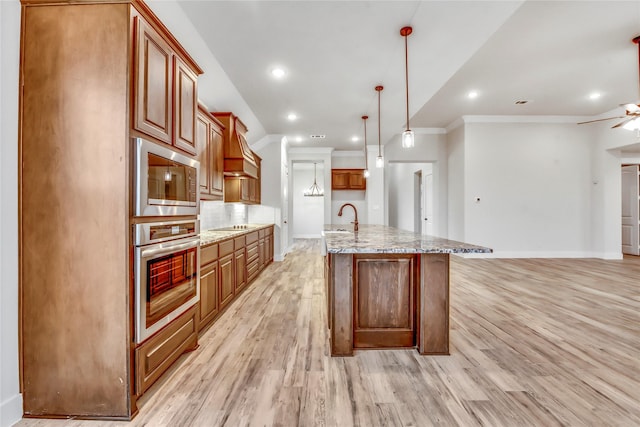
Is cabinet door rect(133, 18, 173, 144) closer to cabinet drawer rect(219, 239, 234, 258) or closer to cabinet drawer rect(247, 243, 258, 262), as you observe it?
cabinet drawer rect(219, 239, 234, 258)

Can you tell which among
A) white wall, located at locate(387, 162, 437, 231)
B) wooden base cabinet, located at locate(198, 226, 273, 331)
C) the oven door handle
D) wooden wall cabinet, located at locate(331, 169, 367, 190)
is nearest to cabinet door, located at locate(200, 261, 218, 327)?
wooden base cabinet, located at locate(198, 226, 273, 331)

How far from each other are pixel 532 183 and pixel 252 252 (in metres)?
5.90

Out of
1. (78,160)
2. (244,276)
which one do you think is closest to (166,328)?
(78,160)

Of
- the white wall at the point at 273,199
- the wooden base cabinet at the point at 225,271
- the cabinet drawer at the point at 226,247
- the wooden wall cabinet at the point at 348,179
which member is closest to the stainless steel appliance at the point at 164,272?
the wooden base cabinet at the point at 225,271

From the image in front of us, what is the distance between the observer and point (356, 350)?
2.36 meters

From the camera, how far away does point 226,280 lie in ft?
10.7

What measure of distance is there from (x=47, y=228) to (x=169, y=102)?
40.0 inches

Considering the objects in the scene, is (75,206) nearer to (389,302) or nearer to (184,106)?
(184,106)

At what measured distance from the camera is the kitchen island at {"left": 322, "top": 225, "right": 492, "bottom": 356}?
225cm

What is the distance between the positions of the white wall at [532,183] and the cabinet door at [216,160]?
4940 millimetres
